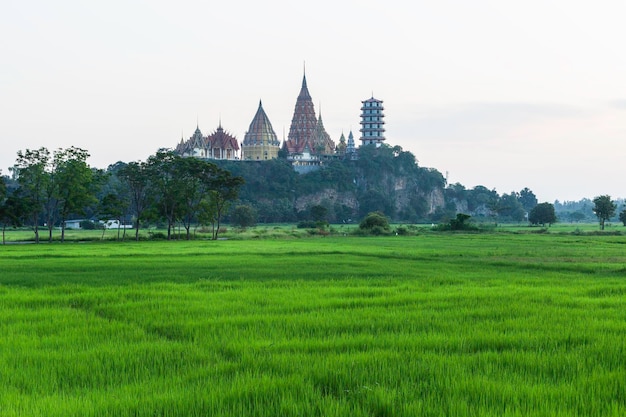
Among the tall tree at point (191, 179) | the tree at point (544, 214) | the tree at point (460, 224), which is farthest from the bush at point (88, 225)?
the tree at point (544, 214)

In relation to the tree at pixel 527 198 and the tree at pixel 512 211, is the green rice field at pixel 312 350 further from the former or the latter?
the tree at pixel 527 198

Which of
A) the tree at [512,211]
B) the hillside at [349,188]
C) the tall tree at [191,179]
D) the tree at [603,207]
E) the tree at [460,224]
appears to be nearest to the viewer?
the tall tree at [191,179]

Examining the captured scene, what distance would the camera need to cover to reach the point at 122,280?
16344 millimetres

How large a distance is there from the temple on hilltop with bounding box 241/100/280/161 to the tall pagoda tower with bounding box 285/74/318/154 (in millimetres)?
5286

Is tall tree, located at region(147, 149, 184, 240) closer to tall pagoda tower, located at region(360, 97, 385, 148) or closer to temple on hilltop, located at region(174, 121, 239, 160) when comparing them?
temple on hilltop, located at region(174, 121, 239, 160)

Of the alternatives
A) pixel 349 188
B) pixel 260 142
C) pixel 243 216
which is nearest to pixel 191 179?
pixel 243 216

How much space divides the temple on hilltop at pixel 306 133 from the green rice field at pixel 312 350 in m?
124

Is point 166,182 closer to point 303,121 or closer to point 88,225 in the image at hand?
point 88,225

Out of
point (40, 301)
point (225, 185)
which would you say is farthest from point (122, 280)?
point (225, 185)

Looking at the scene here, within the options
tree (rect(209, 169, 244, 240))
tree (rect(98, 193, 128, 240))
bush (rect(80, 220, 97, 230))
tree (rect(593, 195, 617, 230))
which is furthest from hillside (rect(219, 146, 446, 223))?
tree (rect(98, 193, 128, 240))

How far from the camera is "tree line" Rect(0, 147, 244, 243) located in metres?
47.0

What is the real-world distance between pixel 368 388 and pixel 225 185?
178 feet

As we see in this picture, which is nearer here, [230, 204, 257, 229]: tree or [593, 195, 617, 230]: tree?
[593, 195, 617, 230]: tree

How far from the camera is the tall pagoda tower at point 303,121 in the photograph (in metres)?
145
